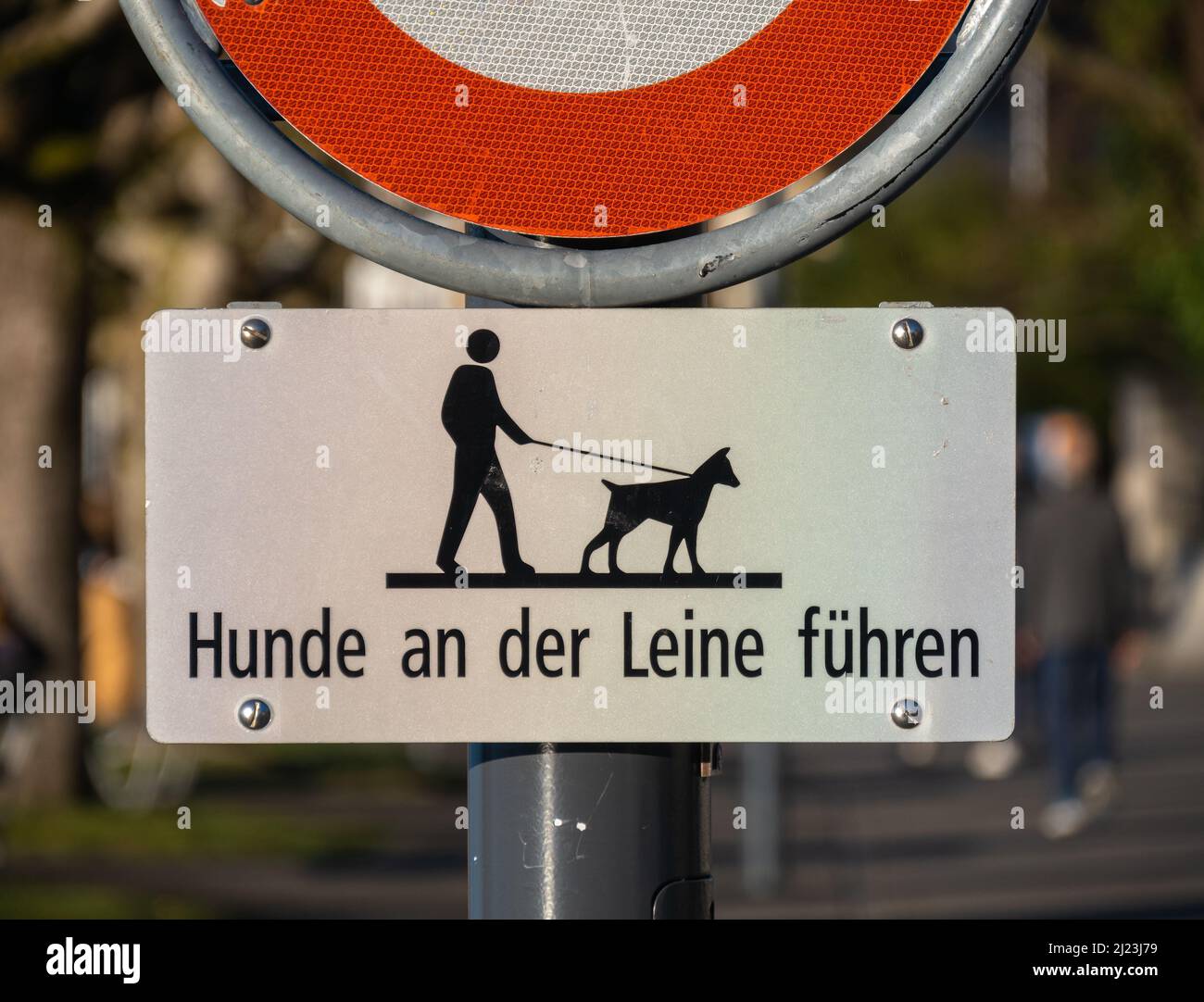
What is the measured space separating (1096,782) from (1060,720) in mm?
661

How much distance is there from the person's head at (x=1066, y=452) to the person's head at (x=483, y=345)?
9.97 metres

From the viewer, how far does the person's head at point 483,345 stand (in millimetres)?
1416

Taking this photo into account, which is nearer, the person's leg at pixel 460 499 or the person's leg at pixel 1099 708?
→ the person's leg at pixel 460 499

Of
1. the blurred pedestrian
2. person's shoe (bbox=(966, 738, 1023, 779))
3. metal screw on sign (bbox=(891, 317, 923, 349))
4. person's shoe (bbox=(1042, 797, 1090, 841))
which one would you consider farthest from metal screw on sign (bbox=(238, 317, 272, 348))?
person's shoe (bbox=(966, 738, 1023, 779))

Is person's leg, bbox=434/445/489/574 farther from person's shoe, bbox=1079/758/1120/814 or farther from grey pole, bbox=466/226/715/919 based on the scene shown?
person's shoe, bbox=1079/758/1120/814

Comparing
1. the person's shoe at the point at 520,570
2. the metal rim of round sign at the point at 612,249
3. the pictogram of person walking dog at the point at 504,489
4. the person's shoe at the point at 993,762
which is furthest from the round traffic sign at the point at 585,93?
the person's shoe at the point at 993,762

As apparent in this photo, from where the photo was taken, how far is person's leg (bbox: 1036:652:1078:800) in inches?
426

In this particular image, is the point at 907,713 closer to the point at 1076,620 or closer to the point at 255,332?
the point at 255,332

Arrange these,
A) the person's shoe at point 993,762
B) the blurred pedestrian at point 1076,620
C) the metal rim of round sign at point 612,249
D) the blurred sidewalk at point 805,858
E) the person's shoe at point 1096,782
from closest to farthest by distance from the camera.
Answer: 1. the metal rim of round sign at point 612,249
2. the blurred sidewalk at point 805,858
3. the blurred pedestrian at point 1076,620
4. the person's shoe at point 1096,782
5. the person's shoe at point 993,762

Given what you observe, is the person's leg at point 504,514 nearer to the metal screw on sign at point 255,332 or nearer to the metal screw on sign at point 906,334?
the metal screw on sign at point 255,332

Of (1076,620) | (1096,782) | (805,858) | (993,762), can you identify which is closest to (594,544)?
(805,858)

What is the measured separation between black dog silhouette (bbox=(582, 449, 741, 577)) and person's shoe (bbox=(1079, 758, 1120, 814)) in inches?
405

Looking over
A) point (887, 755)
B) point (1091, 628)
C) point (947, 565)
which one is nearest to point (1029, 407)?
point (887, 755)
